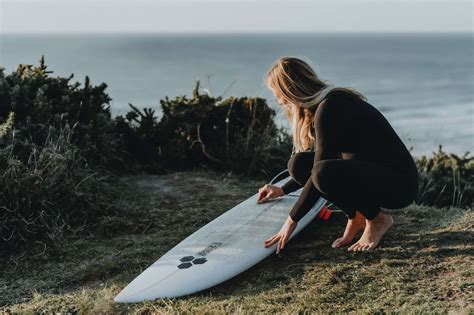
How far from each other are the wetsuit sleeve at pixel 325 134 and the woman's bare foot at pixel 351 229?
0.46 meters

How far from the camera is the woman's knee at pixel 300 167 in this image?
384 cm

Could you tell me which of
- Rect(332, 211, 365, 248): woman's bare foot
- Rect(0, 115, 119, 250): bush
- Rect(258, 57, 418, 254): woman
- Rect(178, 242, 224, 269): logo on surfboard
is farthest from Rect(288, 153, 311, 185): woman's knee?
Rect(0, 115, 119, 250): bush

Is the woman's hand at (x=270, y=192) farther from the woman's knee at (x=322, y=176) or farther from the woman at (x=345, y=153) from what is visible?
the woman's knee at (x=322, y=176)

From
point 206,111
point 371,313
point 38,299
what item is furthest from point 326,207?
point 206,111

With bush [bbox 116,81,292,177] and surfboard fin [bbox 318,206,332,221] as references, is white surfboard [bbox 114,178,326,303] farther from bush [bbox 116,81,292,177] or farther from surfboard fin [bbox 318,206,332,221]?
bush [bbox 116,81,292,177]

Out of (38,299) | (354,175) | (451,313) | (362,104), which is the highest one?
(362,104)

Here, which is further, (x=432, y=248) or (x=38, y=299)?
(x=432, y=248)

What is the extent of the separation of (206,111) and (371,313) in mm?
4004

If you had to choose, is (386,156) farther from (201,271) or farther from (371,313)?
(201,271)

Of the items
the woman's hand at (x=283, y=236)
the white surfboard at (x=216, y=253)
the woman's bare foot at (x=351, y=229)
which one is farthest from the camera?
the woman's bare foot at (x=351, y=229)

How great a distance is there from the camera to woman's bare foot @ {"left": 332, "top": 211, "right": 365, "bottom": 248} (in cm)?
382

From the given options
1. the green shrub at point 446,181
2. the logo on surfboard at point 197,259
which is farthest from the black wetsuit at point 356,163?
the green shrub at point 446,181

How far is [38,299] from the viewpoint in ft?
11.3

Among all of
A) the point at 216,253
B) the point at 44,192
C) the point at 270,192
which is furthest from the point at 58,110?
the point at 216,253
